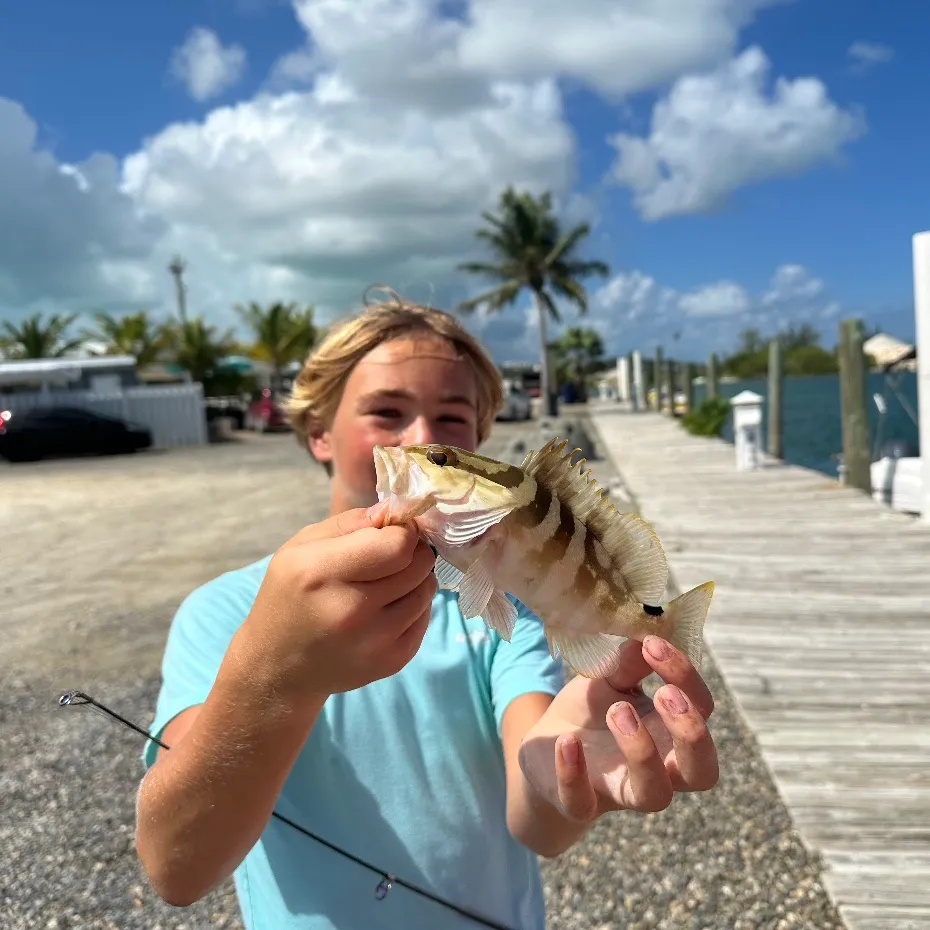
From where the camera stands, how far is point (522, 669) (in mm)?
1878

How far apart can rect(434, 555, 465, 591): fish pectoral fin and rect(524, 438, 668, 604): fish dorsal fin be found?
21 centimetres

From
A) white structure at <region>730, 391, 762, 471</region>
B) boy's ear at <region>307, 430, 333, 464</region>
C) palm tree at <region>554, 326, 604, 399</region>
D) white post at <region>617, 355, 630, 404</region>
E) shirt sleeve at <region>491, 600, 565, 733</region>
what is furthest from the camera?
palm tree at <region>554, 326, 604, 399</region>

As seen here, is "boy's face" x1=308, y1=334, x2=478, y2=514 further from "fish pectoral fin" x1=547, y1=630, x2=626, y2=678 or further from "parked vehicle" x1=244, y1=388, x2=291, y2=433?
"parked vehicle" x1=244, y1=388, x2=291, y2=433

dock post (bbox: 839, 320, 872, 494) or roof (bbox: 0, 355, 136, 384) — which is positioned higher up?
roof (bbox: 0, 355, 136, 384)

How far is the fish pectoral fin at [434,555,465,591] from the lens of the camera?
1.19 meters

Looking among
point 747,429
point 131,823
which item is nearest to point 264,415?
point 747,429

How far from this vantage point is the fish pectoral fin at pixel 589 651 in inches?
51.6

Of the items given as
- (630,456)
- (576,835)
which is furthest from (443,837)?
(630,456)

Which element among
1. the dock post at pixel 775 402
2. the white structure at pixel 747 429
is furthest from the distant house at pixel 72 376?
the white structure at pixel 747 429

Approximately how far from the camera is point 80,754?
188 inches

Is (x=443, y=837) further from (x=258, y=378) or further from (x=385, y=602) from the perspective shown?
(x=258, y=378)

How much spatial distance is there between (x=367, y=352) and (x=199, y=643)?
833 millimetres

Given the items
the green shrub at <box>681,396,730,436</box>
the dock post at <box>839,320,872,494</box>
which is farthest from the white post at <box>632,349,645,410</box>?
the dock post at <box>839,320,872,494</box>

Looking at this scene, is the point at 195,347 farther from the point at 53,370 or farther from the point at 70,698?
the point at 70,698
